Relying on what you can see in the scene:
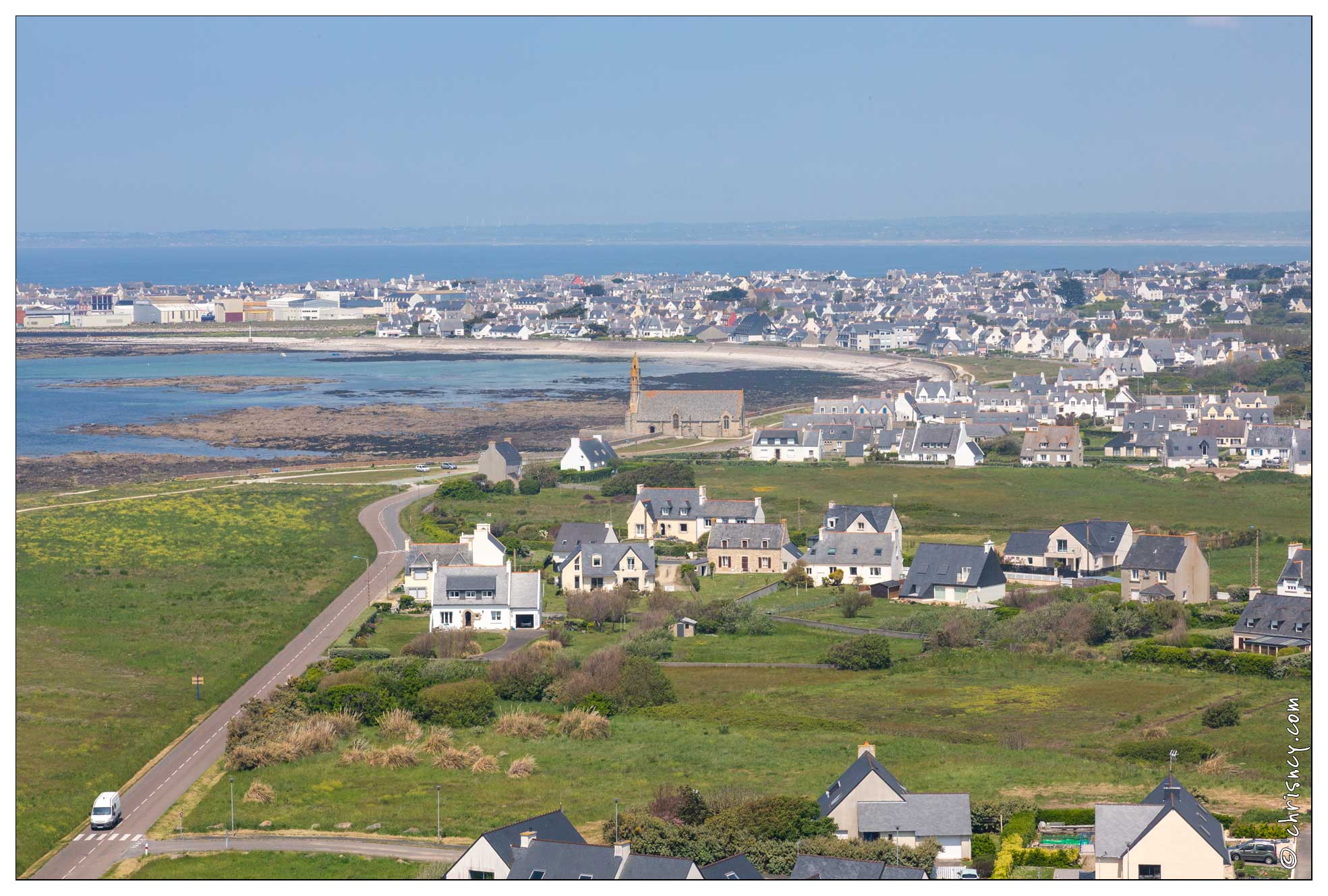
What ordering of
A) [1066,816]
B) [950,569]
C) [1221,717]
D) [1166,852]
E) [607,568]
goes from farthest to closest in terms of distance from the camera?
[607,568] → [950,569] → [1221,717] → [1066,816] → [1166,852]

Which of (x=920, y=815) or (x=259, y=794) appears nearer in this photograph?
(x=920, y=815)

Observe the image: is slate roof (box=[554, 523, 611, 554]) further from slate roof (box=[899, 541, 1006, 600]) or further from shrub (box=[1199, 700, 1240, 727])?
shrub (box=[1199, 700, 1240, 727])

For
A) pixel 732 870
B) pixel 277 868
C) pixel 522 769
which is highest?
pixel 732 870

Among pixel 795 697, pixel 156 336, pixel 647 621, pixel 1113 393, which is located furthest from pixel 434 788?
pixel 156 336

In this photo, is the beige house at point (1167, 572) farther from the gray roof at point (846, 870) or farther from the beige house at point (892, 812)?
the gray roof at point (846, 870)

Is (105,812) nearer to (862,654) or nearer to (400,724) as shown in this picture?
(400,724)

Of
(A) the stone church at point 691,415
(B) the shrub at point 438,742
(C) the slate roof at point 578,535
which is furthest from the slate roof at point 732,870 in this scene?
(A) the stone church at point 691,415

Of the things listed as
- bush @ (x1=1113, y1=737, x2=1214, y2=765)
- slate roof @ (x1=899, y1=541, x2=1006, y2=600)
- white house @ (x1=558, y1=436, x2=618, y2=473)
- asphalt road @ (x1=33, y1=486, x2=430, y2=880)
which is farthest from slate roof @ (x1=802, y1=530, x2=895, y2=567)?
white house @ (x1=558, y1=436, x2=618, y2=473)

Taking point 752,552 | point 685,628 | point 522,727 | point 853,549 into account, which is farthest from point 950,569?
point 522,727
